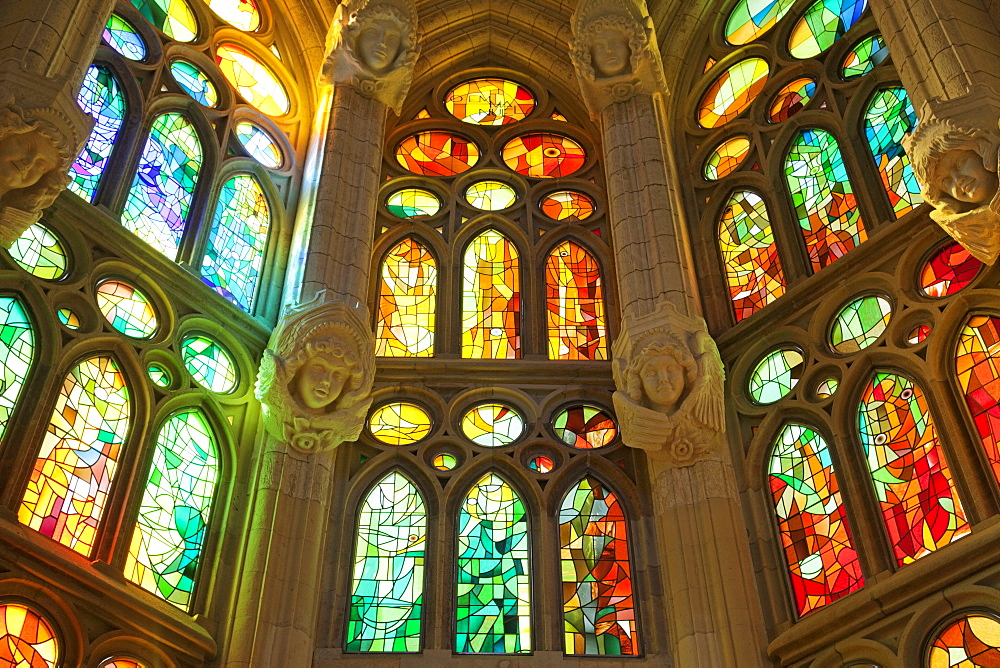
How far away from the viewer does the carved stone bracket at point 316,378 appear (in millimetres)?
9547

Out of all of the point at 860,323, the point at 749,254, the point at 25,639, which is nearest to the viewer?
the point at 25,639

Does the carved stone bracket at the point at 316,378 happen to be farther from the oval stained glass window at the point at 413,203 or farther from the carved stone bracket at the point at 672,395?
the oval stained glass window at the point at 413,203

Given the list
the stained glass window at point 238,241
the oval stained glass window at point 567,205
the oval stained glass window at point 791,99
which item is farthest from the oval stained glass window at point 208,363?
the oval stained glass window at point 791,99

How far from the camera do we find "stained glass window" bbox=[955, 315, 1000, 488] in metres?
8.43

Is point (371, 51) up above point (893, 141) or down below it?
above

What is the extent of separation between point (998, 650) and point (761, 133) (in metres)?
6.44

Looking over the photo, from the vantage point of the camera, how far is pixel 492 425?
11586mm

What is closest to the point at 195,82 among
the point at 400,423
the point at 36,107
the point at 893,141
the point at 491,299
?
the point at 491,299

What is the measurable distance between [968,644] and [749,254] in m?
5.09

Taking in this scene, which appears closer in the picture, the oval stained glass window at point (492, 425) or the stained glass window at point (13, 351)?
the stained glass window at point (13, 351)

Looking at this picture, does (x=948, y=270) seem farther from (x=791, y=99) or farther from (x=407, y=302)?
(x=407, y=302)

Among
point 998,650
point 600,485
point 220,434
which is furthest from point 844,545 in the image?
point 220,434

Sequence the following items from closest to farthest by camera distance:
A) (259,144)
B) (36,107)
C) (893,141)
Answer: (36,107) < (893,141) < (259,144)

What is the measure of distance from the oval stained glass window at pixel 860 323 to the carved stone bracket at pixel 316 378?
14.1 ft
